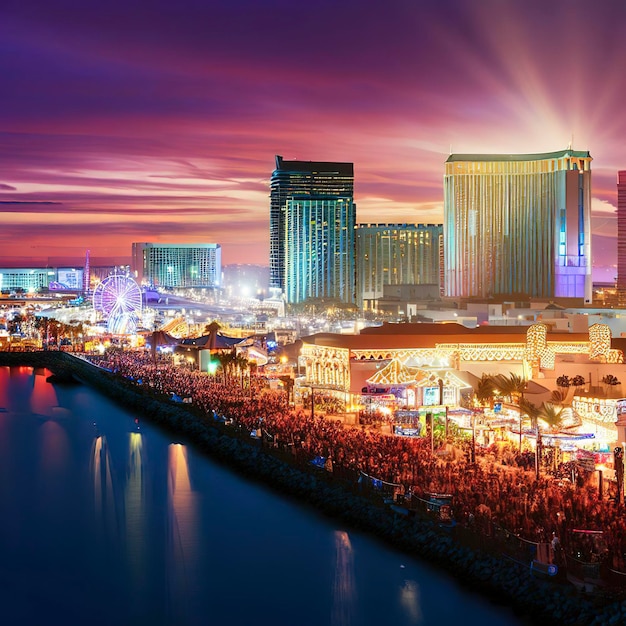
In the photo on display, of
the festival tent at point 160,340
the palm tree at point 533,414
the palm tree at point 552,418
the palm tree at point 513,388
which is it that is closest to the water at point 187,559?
the palm tree at point 533,414

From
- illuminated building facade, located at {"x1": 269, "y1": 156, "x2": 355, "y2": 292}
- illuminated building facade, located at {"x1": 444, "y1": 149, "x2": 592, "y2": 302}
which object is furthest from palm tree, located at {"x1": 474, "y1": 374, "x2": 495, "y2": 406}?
illuminated building facade, located at {"x1": 269, "y1": 156, "x2": 355, "y2": 292}

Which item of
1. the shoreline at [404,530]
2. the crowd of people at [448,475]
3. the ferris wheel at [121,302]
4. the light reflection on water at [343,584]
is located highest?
the ferris wheel at [121,302]

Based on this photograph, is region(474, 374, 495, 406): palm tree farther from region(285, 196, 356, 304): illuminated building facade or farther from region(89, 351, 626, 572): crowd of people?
region(285, 196, 356, 304): illuminated building facade

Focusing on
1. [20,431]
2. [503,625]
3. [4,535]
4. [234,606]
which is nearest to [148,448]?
[20,431]

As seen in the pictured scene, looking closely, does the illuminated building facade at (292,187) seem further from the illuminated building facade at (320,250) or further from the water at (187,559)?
the water at (187,559)

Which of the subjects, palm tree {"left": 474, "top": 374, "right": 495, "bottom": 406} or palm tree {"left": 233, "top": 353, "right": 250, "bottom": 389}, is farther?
palm tree {"left": 233, "top": 353, "right": 250, "bottom": 389}

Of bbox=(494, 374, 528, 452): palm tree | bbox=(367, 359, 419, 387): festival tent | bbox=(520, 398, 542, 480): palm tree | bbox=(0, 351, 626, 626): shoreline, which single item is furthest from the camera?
bbox=(367, 359, 419, 387): festival tent

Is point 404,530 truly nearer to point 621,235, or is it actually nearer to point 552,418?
point 552,418
